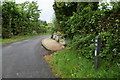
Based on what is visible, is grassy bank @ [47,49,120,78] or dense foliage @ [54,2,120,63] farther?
dense foliage @ [54,2,120,63]

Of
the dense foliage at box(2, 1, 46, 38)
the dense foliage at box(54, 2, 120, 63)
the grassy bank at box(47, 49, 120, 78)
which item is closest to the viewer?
the grassy bank at box(47, 49, 120, 78)

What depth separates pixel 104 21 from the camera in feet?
19.0

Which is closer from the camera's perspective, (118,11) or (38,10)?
(118,11)

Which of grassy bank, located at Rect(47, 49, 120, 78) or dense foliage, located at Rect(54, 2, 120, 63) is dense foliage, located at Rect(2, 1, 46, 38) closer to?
dense foliage, located at Rect(54, 2, 120, 63)

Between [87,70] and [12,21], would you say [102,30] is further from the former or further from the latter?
[12,21]

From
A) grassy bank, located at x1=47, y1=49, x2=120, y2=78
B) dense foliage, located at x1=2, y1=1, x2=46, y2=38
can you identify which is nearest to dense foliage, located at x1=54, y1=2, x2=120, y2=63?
grassy bank, located at x1=47, y1=49, x2=120, y2=78

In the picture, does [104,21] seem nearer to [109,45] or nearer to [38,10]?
[109,45]

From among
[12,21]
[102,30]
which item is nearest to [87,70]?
[102,30]

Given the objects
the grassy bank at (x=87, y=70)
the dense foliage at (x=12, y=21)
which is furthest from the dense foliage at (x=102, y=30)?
the dense foliage at (x=12, y=21)

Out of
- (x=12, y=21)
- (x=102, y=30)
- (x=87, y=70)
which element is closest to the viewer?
(x=87, y=70)

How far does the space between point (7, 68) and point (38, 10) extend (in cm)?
3122

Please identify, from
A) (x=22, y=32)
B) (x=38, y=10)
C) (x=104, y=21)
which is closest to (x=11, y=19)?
(x=22, y=32)

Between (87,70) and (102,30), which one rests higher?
(102,30)

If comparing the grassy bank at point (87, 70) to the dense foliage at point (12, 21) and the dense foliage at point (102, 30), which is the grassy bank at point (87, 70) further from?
the dense foliage at point (12, 21)
